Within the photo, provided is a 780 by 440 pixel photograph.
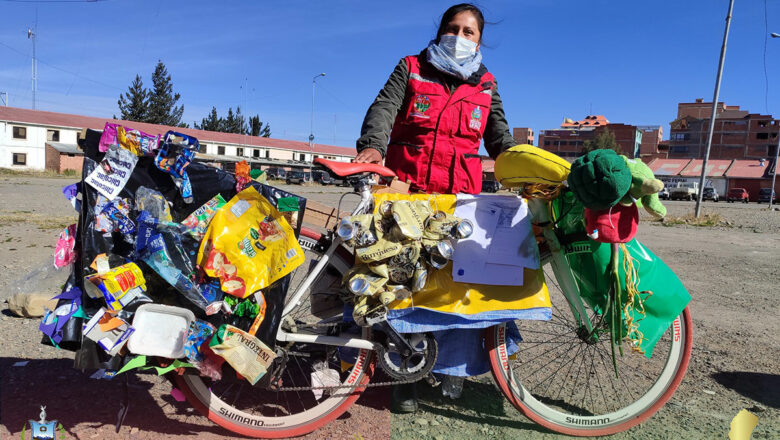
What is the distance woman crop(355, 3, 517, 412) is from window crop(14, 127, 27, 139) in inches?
2426

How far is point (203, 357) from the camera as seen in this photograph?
243 cm

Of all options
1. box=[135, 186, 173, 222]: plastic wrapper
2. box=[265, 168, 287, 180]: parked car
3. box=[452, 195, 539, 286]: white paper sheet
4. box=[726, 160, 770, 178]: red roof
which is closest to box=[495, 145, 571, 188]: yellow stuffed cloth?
box=[452, 195, 539, 286]: white paper sheet

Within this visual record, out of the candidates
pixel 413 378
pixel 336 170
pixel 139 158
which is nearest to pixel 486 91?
pixel 336 170

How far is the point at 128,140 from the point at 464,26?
2.01 meters

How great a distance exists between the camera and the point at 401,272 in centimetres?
250

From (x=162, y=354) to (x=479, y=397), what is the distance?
1.87m

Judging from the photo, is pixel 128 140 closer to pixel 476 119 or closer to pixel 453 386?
pixel 476 119

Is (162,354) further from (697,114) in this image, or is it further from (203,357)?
(697,114)

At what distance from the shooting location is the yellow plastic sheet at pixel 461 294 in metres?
2.61

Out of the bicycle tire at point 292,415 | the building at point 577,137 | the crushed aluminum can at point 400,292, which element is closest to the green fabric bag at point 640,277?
the crushed aluminum can at point 400,292

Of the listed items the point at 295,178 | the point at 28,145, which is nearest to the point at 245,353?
the point at 295,178

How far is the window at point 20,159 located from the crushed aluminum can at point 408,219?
61658 millimetres

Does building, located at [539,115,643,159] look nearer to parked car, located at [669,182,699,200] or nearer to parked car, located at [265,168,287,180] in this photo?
parked car, located at [669,182,699,200]

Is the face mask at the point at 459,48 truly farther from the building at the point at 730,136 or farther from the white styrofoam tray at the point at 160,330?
the building at the point at 730,136
